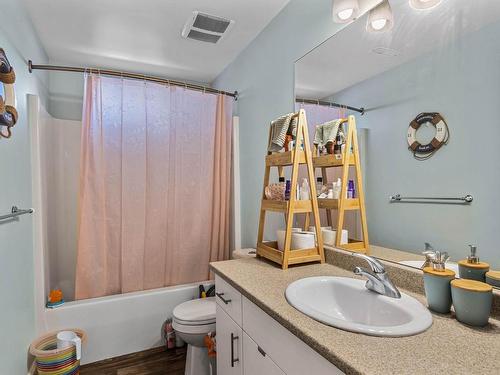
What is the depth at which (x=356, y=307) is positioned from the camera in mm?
1046

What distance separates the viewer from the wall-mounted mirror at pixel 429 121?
34.2 inches

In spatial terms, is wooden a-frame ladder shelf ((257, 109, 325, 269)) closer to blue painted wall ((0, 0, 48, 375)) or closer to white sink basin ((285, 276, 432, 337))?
white sink basin ((285, 276, 432, 337))

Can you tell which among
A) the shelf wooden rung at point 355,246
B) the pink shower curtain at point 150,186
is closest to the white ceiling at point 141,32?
the pink shower curtain at point 150,186

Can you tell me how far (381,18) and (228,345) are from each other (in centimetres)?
159

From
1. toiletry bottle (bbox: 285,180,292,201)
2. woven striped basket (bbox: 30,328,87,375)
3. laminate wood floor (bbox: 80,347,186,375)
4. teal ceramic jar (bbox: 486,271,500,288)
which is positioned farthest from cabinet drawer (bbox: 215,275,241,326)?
woven striped basket (bbox: 30,328,87,375)

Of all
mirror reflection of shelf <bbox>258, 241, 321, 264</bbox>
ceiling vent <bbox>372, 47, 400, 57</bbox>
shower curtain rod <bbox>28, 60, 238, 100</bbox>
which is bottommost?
mirror reflection of shelf <bbox>258, 241, 321, 264</bbox>

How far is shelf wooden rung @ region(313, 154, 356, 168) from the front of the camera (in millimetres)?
1396

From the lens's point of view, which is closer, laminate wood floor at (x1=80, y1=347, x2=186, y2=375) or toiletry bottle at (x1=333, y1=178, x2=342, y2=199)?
toiletry bottle at (x1=333, y1=178, x2=342, y2=199)

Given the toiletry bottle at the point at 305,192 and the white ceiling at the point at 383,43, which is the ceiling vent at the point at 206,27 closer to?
the white ceiling at the point at 383,43

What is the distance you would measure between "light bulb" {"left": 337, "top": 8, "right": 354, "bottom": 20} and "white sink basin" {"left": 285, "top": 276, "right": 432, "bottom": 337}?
1.19 m

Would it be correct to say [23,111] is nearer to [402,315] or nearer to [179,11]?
[179,11]

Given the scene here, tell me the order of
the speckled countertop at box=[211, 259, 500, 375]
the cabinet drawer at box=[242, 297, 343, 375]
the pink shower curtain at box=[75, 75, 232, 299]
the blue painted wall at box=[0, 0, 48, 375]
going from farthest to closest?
1. the pink shower curtain at box=[75, 75, 232, 299]
2. the blue painted wall at box=[0, 0, 48, 375]
3. the cabinet drawer at box=[242, 297, 343, 375]
4. the speckled countertop at box=[211, 259, 500, 375]

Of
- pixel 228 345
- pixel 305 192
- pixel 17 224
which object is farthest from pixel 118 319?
pixel 305 192

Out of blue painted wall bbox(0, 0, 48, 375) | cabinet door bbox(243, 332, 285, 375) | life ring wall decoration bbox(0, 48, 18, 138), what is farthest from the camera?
blue painted wall bbox(0, 0, 48, 375)
